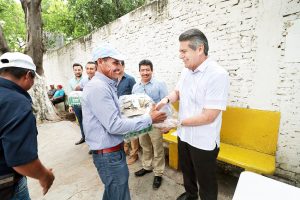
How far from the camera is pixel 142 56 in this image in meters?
5.11

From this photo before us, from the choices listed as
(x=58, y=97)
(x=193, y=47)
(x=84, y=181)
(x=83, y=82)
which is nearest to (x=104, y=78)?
(x=193, y=47)

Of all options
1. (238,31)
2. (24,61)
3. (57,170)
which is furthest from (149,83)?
(57,170)

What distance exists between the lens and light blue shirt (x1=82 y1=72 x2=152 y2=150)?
5.74ft

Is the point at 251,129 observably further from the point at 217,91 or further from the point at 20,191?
the point at 20,191

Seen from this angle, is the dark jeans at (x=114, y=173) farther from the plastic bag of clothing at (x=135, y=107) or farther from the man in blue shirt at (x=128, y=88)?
the man in blue shirt at (x=128, y=88)

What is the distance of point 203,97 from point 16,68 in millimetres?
1650

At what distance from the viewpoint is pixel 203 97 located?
→ 6.61 ft

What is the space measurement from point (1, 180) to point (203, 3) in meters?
3.56

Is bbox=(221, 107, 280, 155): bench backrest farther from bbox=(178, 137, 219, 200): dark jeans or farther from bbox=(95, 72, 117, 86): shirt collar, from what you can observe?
bbox=(95, 72, 117, 86): shirt collar

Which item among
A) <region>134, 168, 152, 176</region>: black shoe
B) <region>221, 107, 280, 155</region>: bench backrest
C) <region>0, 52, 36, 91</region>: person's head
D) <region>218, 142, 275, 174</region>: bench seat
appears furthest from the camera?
<region>134, 168, 152, 176</region>: black shoe

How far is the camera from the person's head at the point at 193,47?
1.94 metres

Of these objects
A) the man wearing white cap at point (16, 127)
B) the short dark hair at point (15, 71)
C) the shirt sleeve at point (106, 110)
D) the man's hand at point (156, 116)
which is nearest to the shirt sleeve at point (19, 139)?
the man wearing white cap at point (16, 127)

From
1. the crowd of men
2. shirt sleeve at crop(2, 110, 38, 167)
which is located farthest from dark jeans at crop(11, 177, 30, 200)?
shirt sleeve at crop(2, 110, 38, 167)

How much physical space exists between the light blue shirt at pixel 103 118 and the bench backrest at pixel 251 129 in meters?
1.75
